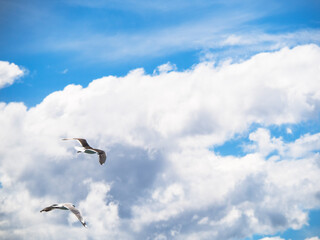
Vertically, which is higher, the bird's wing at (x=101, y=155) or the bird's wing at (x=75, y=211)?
the bird's wing at (x=101, y=155)

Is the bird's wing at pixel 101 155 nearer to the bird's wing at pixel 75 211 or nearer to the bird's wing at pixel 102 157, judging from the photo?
the bird's wing at pixel 102 157

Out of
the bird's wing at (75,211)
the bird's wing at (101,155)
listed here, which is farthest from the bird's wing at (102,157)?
the bird's wing at (75,211)

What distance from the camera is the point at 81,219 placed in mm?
53188

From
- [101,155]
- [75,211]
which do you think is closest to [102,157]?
[101,155]

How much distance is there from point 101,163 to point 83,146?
9815 mm

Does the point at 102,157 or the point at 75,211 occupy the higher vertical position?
the point at 102,157

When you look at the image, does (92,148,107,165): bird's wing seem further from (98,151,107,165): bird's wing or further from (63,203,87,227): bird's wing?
(63,203,87,227): bird's wing

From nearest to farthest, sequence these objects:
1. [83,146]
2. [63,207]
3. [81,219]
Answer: [81,219], [63,207], [83,146]

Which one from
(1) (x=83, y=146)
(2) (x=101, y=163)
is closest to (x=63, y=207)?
(2) (x=101, y=163)

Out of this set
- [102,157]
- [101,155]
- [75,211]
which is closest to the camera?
[75,211]

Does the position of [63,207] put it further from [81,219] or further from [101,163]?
[101,163]

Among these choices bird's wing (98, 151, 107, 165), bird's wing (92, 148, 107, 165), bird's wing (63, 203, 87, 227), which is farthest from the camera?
bird's wing (92, 148, 107, 165)

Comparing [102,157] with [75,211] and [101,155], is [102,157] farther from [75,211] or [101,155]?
[75,211]

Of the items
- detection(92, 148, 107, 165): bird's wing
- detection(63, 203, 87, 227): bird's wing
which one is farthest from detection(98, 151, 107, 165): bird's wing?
detection(63, 203, 87, 227): bird's wing
